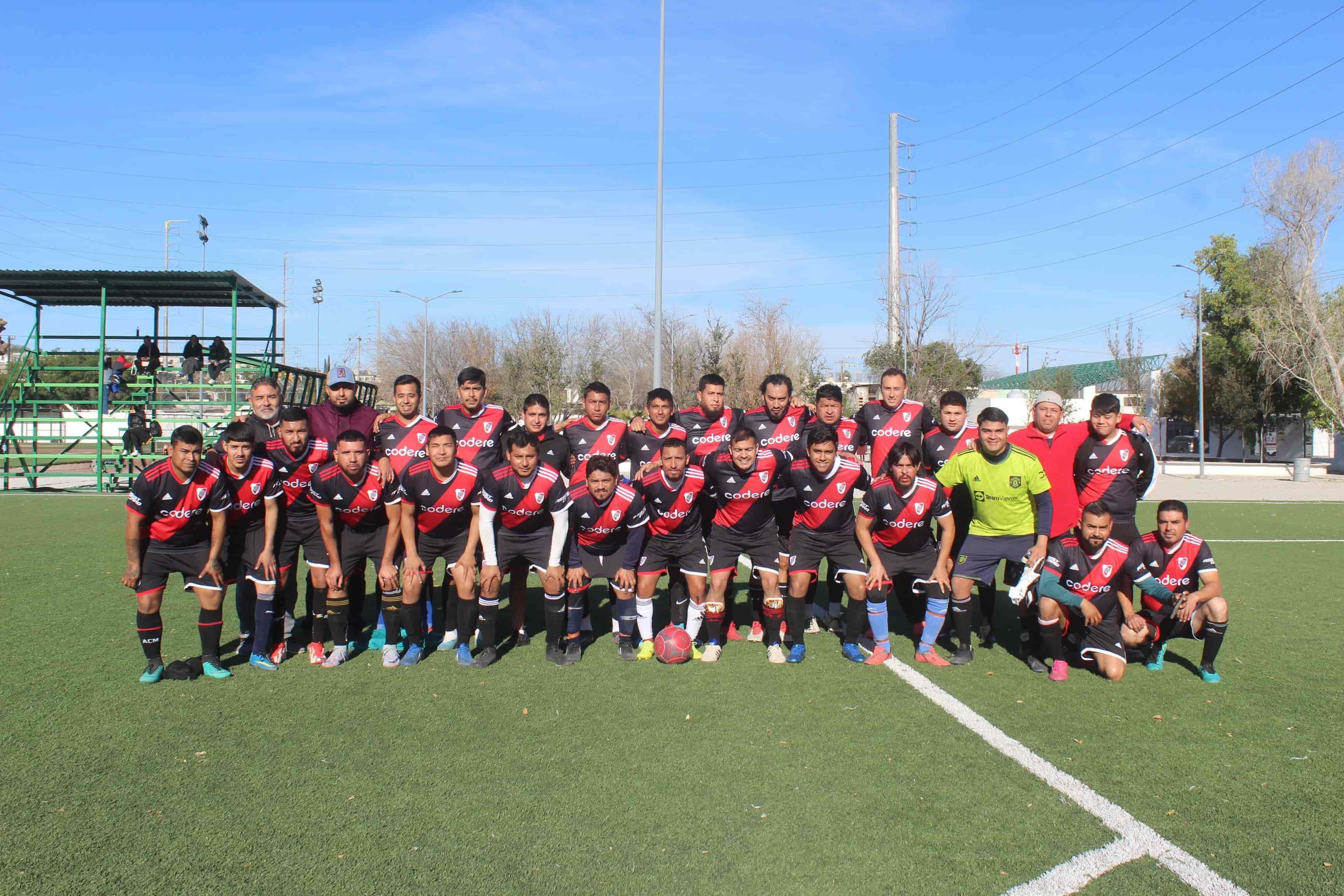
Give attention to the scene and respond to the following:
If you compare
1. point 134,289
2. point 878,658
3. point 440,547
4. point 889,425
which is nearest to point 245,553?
point 440,547

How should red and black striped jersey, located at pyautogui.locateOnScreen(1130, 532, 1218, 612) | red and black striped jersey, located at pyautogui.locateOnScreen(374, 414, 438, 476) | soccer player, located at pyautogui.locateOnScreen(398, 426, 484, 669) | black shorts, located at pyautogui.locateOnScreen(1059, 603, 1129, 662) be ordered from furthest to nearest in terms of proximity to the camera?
red and black striped jersey, located at pyautogui.locateOnScreen(374, 414, 438, 476), soccer player, located at pyautogui.locateOnScreen(398, 426, 484, 669), red and black striped jersey, located at pyautogui.locateOnScreen(1130, 532, 1218, 612), black shorts, located at pyautogui.locateOnScreen(1059, 603, 1129, 662)

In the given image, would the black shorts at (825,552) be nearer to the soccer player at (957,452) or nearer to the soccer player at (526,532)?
the soccer player at (957,452)

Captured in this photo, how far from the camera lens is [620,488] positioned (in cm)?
633

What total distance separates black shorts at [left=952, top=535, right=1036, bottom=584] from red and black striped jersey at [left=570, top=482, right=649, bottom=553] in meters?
2.31

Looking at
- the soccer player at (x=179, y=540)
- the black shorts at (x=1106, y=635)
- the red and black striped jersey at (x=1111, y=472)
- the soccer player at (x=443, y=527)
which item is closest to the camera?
the soccer player at (x=179, y=540)

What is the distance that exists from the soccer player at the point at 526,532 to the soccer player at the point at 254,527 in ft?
4.56

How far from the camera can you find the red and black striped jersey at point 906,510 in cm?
621

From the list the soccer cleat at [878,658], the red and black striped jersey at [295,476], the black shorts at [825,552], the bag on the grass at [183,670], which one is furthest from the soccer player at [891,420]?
the bag on the grass at [183,670]

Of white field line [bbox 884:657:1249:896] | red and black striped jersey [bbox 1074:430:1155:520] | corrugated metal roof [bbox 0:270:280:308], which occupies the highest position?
corrugated metal roof [bbox 0:270:280:308]

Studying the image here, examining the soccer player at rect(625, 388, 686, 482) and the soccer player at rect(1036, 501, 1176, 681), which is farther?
the soccer player at rect(625, 388, 686, 482)

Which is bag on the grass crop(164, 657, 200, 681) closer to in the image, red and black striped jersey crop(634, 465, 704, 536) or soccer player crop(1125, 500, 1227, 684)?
red and black striped jersey crop(634, 465, 704, 536)

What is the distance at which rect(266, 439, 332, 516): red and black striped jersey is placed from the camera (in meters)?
6.16

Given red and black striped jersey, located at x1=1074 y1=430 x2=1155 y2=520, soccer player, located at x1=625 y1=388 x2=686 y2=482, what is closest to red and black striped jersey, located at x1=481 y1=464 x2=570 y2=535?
soccer player, located at x1=625 y1=388 x2=686 y2=482

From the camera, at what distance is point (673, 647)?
20.0 ft
